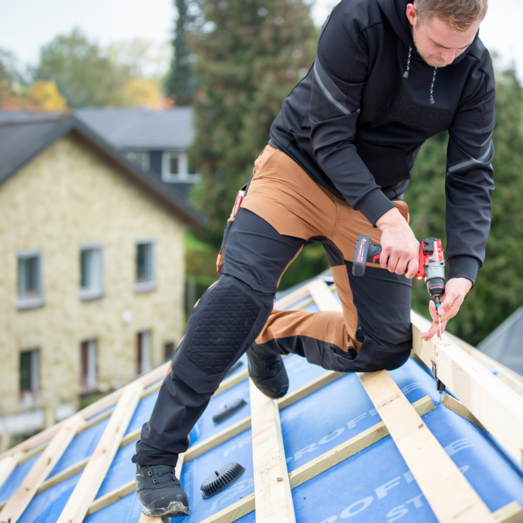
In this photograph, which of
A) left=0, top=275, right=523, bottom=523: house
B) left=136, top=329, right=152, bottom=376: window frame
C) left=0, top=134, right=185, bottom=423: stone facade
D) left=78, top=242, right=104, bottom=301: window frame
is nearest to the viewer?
left=0, top=275, right=523, bottom=523: house

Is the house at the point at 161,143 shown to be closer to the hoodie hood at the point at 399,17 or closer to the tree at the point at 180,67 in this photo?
the tree at the point at 180,67

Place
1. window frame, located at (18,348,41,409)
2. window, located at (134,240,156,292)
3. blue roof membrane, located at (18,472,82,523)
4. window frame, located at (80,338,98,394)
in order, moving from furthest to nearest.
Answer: window, located at (134,240,156,292) → window frame, located at (80,338,98,394) → window frame, located at (18,348,41,409) → blue roof membrane, located at (18,472,82,523)

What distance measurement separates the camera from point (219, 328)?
1.98 m

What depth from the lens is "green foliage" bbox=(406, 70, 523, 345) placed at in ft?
42.1

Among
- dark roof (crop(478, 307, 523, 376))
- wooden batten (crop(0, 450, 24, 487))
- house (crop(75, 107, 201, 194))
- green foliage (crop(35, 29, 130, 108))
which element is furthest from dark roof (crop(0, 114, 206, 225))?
green foliage (crop(35, 29, 130, 108))

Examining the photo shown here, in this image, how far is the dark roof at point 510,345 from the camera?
24.1 feet

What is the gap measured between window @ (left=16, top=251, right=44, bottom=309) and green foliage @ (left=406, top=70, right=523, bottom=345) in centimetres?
948

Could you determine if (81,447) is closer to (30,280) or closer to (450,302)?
(450,302)

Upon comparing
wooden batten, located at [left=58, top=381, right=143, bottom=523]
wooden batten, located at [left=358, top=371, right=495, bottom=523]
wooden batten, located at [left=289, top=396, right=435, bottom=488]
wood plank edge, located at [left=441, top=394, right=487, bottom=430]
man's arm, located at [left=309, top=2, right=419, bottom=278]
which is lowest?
wooden batten, located at [left=58, top=381, right=143, bottom=523]

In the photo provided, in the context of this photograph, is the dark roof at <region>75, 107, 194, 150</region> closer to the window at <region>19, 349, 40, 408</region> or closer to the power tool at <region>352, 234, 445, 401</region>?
the window at <region>19, 349, 40, 408</region>

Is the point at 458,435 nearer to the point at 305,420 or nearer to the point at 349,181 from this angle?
the point at 305,420

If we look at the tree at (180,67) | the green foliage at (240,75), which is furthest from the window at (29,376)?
the tree at (180,67)

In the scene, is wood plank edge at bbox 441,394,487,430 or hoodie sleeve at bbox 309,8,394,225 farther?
wood plank edge at bbox 441,394,487,430

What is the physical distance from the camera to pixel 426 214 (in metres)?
13.0
